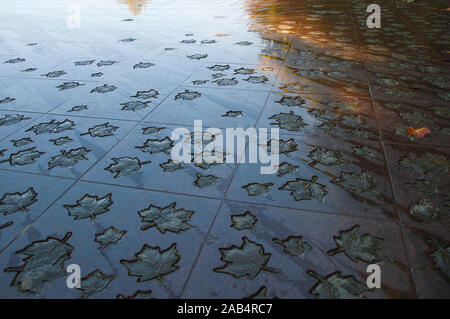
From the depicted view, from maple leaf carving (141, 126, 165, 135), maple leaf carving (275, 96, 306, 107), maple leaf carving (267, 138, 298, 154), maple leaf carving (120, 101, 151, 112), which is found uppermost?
maple leaf carving (120, 101, 151, 112)

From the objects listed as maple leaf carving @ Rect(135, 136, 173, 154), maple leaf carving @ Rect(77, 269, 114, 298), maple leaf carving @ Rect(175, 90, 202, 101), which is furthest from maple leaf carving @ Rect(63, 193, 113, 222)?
maple leaf carving @ Rect(175, 90, 202, 101)

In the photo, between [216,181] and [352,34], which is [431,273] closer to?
[216,181]

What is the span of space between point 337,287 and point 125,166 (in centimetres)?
165

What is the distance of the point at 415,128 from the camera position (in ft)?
9.07

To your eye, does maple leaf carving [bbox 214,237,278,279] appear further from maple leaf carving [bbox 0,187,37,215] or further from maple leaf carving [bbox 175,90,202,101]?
maple leaf carving [bbox 175,90,202,101]

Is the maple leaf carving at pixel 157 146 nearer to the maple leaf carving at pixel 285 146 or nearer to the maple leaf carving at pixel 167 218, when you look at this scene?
the maple leaf carving at pixel 167 218

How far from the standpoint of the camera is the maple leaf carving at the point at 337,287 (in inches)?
56.8

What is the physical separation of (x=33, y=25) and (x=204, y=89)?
5.73 meters

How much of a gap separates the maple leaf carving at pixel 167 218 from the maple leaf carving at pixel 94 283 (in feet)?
1.14

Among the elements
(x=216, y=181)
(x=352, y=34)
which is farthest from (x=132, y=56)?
(x=352, y=34)

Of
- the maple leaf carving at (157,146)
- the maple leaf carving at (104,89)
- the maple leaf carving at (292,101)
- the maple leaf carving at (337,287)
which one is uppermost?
the maple leaf carving at (104,89)

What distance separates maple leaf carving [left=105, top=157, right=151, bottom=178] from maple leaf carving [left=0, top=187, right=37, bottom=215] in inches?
20.0

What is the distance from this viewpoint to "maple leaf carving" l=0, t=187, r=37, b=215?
2.00 metres

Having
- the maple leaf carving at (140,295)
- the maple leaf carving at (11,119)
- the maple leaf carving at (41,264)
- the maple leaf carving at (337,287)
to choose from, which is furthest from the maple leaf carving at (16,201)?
the maple leaf carving at (337,287)
